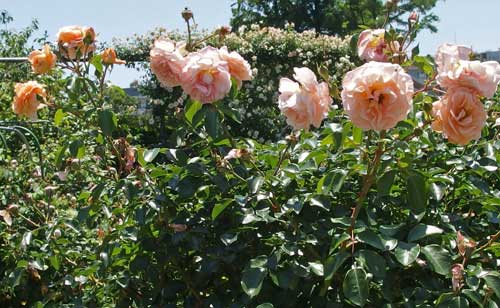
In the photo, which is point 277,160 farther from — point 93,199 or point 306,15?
point 306,15

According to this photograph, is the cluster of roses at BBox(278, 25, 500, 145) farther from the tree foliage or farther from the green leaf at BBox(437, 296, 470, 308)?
the tree foliage

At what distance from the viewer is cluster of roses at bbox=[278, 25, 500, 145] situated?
1.39 m

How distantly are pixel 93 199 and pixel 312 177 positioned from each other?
56 centimetres

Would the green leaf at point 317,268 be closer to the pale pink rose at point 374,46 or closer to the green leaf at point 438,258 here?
the green leaf at point 438,258

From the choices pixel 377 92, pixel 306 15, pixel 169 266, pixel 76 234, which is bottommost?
pixel 306 15

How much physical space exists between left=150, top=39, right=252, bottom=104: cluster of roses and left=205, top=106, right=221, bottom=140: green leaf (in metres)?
0.06

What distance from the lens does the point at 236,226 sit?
1.75 metres

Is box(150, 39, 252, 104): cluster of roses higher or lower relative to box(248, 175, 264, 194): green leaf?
higher

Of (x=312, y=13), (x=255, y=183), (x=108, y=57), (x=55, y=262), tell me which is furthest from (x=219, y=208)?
(x=312, y=13)

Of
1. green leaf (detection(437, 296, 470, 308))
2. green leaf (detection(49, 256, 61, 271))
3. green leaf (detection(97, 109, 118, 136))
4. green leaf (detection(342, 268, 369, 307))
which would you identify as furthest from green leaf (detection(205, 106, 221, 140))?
green leaf (detection(49, 256, 61, 271))

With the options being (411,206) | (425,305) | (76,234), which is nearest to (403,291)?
(425,305)

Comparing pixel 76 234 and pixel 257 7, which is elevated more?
pixel 76 234

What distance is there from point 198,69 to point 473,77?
1.93 feet

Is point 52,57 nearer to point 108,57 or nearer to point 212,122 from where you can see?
point 108,57
